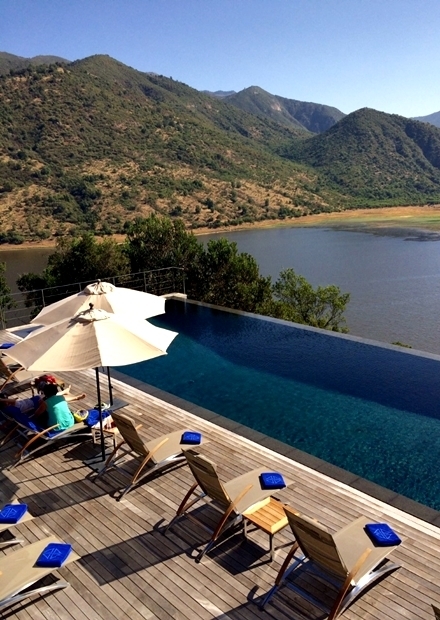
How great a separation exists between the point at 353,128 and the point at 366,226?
5895 cm

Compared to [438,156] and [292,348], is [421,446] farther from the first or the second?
[438,156]

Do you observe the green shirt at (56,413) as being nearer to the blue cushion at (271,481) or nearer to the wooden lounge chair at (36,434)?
the wooden lounge chair at (36,434)

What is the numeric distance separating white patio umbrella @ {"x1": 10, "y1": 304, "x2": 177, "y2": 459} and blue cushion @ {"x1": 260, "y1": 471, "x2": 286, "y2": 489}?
1638 millimetres

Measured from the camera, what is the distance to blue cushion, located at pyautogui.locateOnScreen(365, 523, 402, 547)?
11.7 ft

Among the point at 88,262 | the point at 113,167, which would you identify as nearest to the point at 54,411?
the point at 88,262

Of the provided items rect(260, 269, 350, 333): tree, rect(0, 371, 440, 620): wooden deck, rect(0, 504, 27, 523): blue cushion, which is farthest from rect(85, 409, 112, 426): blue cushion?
rect(260, 269, 350, 333): tree

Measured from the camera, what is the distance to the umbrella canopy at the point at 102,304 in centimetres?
639

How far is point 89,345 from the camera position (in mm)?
4977

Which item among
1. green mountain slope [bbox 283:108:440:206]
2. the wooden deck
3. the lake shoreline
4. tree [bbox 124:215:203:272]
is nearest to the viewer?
the wooden deck

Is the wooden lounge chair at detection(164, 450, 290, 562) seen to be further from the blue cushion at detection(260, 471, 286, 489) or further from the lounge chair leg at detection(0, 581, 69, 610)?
the lounge chair leg at detection(0, 581, 69, 610)

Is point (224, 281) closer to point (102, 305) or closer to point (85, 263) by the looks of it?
point (85, 263)

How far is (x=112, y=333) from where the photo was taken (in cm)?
518

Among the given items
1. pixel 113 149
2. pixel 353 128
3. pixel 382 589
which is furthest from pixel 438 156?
pixel 382 589

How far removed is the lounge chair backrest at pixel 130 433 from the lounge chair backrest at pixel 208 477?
90 cm
